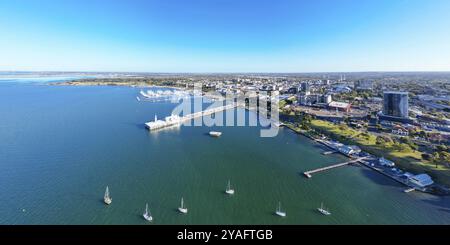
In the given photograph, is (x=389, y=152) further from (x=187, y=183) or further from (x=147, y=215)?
(x=147, y=215)

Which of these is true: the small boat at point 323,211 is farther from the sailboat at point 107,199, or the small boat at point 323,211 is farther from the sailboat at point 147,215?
the sailboat at point 107,199

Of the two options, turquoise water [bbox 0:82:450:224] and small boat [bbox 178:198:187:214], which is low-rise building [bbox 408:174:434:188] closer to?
turquoise water [bbox 0:82:450:224]

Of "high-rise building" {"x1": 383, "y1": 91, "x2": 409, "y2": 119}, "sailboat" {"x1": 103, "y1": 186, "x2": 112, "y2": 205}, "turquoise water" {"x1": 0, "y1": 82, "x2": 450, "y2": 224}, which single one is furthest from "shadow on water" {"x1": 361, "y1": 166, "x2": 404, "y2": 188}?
"high-rise building" {"x1": 383, "y1": 91, "x2": 409, "y2": 119}

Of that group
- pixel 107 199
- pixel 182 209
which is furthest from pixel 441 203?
pixel 107 199
